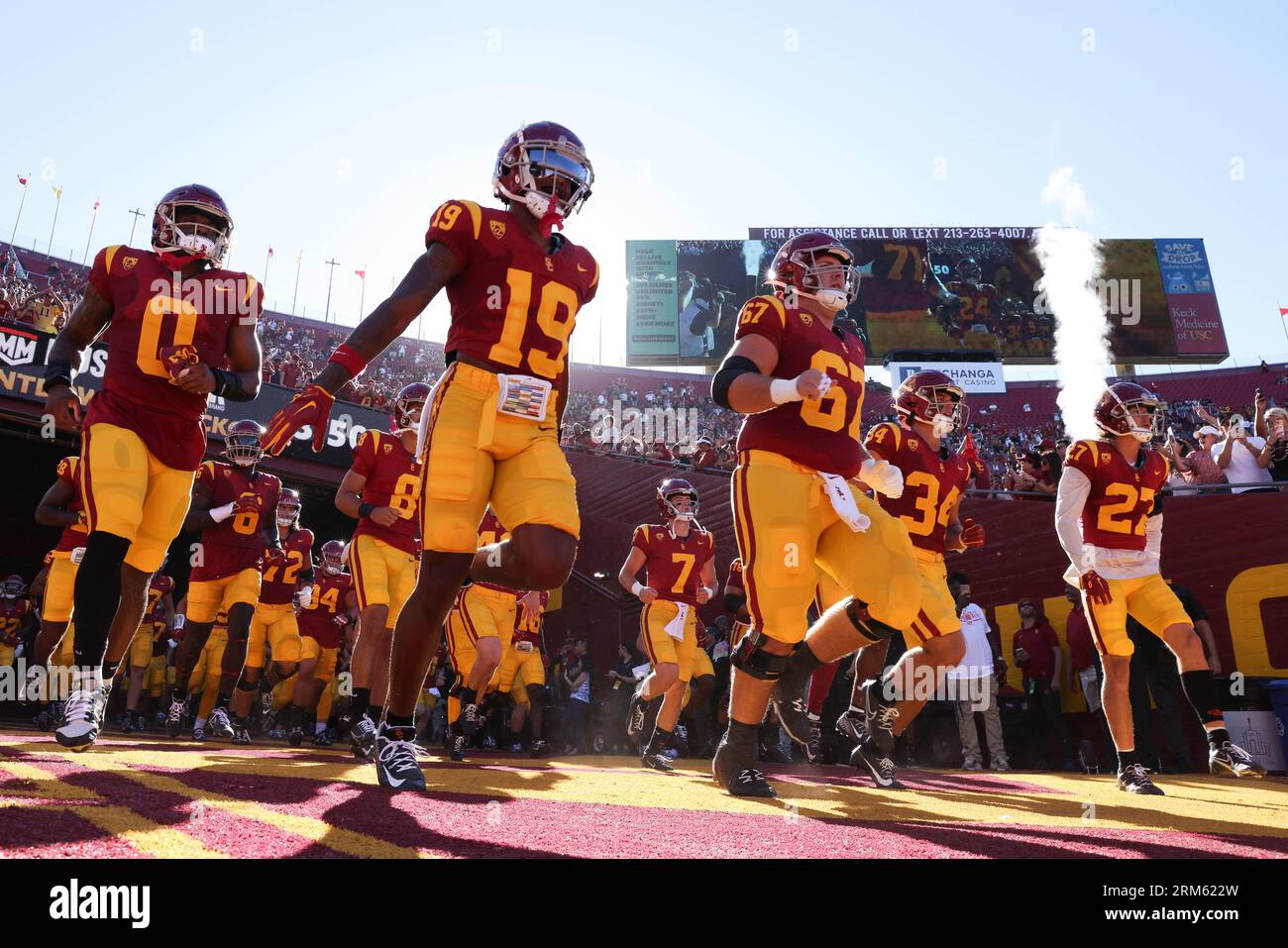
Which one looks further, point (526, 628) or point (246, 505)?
point (526, 628)

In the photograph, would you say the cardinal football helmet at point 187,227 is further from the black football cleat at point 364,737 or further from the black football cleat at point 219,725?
the black football cleat at point 219,725

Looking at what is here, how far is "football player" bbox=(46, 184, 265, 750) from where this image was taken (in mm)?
3801

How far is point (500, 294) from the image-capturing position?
11.5 ft

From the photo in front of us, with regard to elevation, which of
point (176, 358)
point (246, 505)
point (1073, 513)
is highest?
point (176, 358)

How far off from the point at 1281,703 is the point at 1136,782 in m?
3.97

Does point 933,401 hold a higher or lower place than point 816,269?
lower

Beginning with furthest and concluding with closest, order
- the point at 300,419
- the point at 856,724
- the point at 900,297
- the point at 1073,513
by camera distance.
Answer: the point at 900,297
the point at 1073,513
the point at 856,724
the point at 300,419

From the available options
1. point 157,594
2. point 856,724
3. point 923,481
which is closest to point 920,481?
point 923,481

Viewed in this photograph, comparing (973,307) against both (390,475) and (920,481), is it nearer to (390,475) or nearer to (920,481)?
(920,481)

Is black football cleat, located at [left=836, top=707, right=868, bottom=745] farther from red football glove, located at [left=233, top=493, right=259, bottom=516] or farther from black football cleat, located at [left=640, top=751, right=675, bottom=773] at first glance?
red football glove, located at [left=233, top=493, right=259, bottom=516]

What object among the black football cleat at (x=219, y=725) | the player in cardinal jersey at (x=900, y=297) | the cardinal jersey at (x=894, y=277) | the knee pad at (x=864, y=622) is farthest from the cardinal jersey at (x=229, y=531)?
the cardinal jersey at (x=894, y=277)
